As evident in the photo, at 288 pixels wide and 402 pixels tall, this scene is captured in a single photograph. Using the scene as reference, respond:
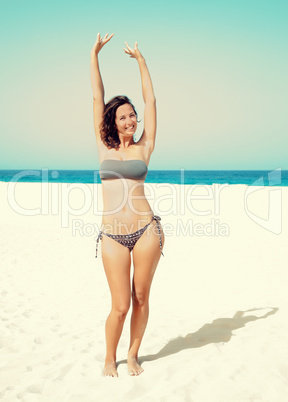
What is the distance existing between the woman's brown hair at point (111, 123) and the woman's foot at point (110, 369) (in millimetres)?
2045

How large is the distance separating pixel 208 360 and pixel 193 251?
18.3 feet

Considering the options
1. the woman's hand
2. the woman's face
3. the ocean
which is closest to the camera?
the woman's face

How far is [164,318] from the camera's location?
16.4ft

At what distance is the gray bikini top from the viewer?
330 centimetres

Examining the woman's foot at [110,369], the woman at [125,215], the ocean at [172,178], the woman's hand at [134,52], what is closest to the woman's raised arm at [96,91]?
the woman at [125,215]

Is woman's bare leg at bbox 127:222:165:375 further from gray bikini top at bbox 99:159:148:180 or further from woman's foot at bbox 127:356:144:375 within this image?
gray bikini top at bbox 99:159:148:180

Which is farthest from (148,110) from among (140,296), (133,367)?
(133,367)

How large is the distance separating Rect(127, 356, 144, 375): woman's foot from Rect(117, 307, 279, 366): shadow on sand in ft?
0.75

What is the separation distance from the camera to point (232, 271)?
739 centimetres

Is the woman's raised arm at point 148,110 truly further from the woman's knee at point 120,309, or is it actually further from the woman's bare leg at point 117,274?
the woman's knee at point 120,309

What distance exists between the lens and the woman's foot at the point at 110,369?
336 cm

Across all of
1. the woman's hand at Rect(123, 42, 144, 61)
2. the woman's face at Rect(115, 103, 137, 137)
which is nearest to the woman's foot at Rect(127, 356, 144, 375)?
the woman's face at Rect(115, 103, 137, 137)

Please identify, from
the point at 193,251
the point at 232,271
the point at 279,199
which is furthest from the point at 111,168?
the point at 279,199

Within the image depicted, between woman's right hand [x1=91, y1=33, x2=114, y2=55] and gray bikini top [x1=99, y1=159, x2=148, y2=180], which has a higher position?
woman's right hand [x1=91, y1=33, x2=114, y2=55]
